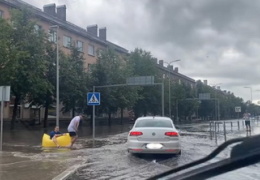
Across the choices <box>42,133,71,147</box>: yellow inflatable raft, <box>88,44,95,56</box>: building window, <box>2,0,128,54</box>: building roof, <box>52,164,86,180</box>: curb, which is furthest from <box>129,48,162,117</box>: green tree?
<box>52,164,86,180</box>: curb

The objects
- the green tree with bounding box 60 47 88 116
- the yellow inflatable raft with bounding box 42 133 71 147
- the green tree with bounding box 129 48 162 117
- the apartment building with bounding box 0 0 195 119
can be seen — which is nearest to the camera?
the yellow inflatable raft with bounding box 42 133 71 147

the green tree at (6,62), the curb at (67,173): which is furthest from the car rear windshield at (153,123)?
the green tree at (6,62)

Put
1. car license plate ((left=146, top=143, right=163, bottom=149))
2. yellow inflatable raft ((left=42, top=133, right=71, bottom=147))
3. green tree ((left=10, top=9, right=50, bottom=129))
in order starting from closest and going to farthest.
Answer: car license plate ((left=146, top=143, right=163, bottom=149)) → yellow inflatable raft ((left=42, top=133, right=71, bottom=147)) → green tree ((left=10, top=9, right=50, bottom=129))

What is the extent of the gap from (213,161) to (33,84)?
2855cm

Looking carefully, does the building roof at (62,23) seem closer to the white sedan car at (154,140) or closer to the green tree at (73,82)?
the green tree at (73,82)

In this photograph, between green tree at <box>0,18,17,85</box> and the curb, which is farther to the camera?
green tree at <box>0,18,17,85</box>

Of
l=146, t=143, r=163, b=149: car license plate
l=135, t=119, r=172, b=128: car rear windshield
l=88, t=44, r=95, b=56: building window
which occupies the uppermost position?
l=88, t=44, r=95, b=56: building window

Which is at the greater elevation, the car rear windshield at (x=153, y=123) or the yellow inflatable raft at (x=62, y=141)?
the car rear windshield at (x=153, y=123)

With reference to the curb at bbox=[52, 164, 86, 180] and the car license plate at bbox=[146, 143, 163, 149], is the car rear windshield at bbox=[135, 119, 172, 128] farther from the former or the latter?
the curb at bbox=[52, 164, 86, 180]

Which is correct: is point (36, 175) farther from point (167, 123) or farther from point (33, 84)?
point (33, 84)

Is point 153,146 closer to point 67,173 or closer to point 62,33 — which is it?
point 67,173

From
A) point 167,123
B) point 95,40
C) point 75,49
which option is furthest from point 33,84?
point 95,40

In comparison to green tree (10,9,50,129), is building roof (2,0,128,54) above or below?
above

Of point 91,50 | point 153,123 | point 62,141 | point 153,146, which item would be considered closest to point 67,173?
point 153,146
